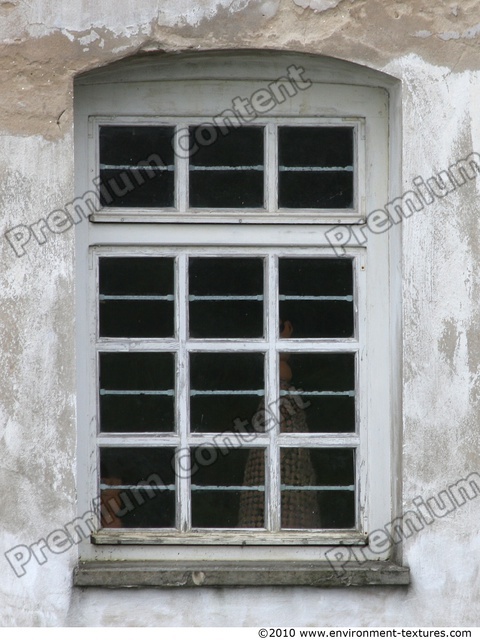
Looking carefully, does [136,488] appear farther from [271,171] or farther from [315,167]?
[315,167]

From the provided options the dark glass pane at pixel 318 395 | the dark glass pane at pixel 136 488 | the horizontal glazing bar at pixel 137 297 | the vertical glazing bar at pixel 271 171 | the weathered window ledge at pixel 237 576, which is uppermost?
the vertical glazing bar at pixel 271 171

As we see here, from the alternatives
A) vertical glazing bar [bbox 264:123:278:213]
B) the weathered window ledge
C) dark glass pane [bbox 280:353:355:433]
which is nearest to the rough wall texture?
the weathered window ledge

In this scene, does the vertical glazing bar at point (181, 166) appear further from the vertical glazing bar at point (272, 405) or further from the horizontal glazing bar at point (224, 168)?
the vertical glazing bar at point (272, 405)

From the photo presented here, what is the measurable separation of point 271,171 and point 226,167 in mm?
198

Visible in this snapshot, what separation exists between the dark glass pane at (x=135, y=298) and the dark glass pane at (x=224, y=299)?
12 cm

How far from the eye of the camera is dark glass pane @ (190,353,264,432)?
452 centimetres

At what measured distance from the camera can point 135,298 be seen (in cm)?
452

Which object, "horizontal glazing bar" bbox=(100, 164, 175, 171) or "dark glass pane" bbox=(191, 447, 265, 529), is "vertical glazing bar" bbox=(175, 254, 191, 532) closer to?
"dark glass pane" bbox=(191, 447, 265, 529)

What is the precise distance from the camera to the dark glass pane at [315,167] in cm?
455

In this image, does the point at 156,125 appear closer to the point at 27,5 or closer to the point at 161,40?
the point at 161,40

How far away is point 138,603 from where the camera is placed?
4.33m

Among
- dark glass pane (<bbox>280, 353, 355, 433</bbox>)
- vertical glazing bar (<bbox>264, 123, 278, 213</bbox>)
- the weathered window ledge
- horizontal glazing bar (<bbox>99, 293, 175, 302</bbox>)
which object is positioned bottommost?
the weathered window ledge

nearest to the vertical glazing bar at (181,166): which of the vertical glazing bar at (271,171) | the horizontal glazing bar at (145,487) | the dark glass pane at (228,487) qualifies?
the vertical glazing bar at (271,171)

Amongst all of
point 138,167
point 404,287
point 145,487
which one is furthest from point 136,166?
point 145,487
